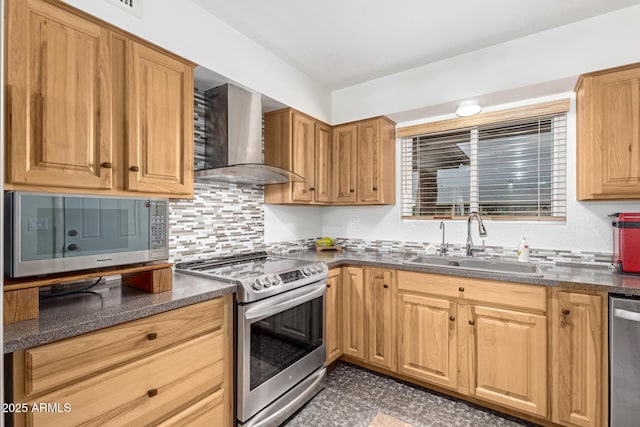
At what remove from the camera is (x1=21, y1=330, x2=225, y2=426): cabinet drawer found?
1096 millimetres

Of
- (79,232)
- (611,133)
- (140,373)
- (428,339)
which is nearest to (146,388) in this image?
(140,373)

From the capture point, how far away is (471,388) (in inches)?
82.3

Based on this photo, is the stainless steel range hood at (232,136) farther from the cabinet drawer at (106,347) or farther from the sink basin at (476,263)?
the sink basin at (476,263)

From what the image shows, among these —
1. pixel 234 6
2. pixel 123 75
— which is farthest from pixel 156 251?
pixel 234 6

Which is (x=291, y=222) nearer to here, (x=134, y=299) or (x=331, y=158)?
(x=331, y=158)

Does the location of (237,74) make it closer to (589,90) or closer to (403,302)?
(403,302)

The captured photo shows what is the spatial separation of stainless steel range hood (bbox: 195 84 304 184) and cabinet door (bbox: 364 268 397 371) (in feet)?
3.62

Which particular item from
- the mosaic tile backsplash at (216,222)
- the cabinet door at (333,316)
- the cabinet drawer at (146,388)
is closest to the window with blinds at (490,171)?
the cabinet door at (333,316)

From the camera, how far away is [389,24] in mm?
2117

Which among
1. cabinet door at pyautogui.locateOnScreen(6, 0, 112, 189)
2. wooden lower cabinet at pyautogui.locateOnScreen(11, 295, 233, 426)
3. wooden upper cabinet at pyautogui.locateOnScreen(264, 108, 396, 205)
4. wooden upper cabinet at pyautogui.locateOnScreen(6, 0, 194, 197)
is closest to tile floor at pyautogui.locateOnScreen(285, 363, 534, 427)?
wooden lower cabinet at pyautogui.locateOnScreen(11, 295, 233, 426)

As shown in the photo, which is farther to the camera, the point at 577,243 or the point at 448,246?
the point at 448,246

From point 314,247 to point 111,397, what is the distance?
2.34m

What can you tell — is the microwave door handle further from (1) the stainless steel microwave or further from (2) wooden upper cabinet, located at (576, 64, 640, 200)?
Result: (2) wooden upper cabinet, located at (576, 64, 640, 200)

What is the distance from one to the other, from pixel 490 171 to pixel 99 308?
285cm
